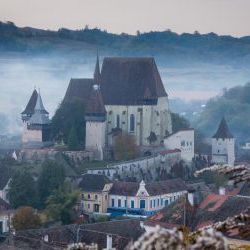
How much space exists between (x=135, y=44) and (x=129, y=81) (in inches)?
1455

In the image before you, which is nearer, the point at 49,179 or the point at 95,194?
the point at 49,179

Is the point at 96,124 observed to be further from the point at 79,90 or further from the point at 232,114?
the point at 232,114

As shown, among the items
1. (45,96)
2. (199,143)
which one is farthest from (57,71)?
(199,143)

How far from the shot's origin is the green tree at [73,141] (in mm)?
34347

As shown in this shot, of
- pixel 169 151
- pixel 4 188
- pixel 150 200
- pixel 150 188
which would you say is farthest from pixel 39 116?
pixel 150 200

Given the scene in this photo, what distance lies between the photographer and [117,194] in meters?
29.4

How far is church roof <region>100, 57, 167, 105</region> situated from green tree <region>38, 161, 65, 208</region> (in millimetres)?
8540

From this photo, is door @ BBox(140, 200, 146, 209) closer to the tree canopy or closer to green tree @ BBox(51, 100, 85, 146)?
the tree canopy

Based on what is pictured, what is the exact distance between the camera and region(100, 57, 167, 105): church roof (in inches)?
1497

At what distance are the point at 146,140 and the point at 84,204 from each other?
9.28 m

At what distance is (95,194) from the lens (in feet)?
95.3

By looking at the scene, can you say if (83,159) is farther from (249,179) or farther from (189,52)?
(189,52)

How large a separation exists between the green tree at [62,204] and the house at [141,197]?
5.73 feet

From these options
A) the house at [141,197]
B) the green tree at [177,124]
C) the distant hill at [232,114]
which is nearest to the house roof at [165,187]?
the house at [141,197]
